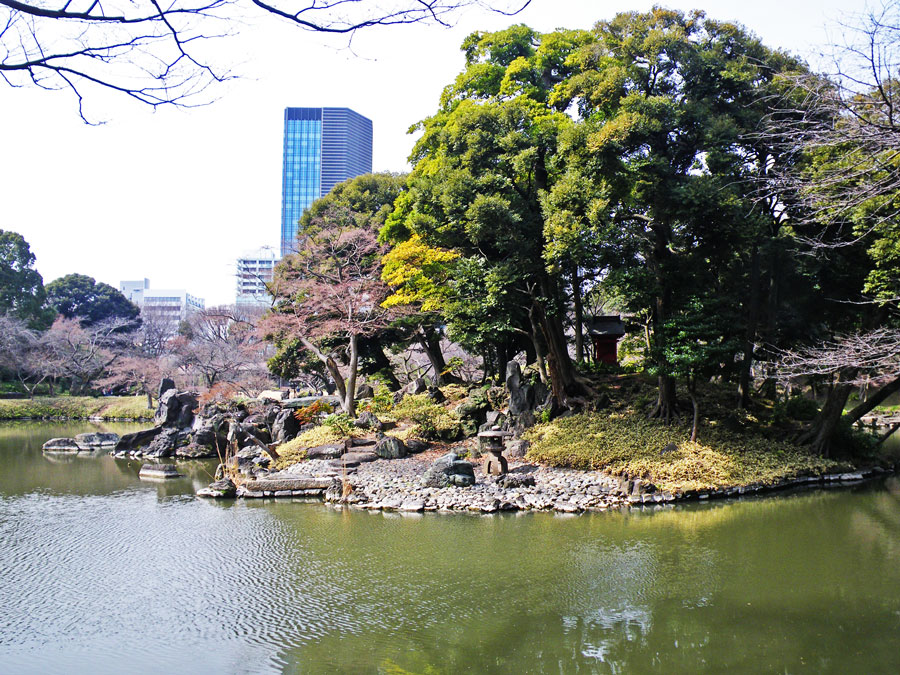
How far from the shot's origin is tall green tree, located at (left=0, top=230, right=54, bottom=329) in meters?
30.6

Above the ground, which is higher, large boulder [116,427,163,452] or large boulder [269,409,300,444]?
large boulder [269,409,300,444]

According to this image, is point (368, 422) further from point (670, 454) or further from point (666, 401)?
point (670, 454)

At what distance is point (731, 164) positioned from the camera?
1050 centimetres

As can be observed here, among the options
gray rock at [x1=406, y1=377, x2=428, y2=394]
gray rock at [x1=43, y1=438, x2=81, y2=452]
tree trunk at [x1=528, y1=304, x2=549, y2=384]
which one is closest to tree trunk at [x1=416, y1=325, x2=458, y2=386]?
gray rock at [x1=406, y1=377, x2=428, y2=394]

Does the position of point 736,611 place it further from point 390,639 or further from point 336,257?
point 336,257

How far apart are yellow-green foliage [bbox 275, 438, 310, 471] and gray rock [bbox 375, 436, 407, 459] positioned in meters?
1.53

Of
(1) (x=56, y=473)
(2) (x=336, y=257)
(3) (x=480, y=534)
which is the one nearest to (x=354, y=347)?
(2) (x=336, y=257)

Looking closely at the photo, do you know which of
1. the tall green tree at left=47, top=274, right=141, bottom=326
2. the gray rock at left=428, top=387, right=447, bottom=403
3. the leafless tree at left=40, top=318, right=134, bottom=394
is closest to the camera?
the gray rock at left=428, top=387, right=447, bottom=403

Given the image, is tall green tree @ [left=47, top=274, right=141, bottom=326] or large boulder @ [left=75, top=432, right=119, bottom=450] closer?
large boulder @ [left=75, top=432, right=119, bottom=450]

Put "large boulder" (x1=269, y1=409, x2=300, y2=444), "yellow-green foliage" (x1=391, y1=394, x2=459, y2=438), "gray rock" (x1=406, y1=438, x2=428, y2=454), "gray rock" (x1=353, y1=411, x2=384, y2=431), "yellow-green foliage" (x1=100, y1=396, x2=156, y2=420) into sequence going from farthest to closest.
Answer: "yellow-green foliage" (x1=100, y1=396, x2=156, y2=420) < "large boulder" (x1=269, y1=409, x2=300, y2=444) < "gray rock" (x1=353, y1=411, x2=384, y2=431) < "yellow-green foliage" (x1=391, y1=394, x2=459, y2=438) < "gray rock" (x1=406, y1=438, x2=428, y2=454)

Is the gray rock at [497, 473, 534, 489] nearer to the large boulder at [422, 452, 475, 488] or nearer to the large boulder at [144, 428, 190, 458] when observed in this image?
the large boulder at [422, 452, 475, 488]

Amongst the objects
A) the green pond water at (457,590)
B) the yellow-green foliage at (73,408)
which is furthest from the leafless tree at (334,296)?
the yellow-green foliage at (73,408)

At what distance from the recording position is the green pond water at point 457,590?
4.61 meters

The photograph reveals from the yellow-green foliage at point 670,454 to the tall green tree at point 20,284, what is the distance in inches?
1176
